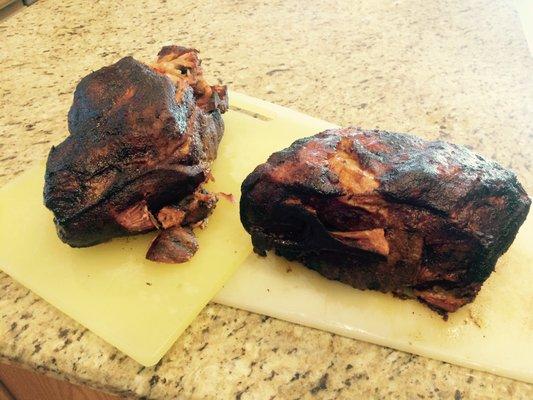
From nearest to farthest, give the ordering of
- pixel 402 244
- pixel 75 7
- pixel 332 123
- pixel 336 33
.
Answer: pixel 402 244 → pixel 332 123 → pixel 336 33 → pixel 75 7

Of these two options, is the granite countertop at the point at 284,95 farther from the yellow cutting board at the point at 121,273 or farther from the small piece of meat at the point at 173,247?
the small piece of meat at the point at 173,247

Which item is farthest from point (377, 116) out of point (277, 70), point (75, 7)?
point (75, 7)

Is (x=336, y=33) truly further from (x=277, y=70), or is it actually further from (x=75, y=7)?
(x=75, y=7)

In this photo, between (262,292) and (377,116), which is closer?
(262,292)

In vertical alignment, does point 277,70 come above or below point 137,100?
below

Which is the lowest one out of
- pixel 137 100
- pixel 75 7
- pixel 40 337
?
pixel 40 337

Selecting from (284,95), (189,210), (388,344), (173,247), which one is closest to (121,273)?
(173,247)
